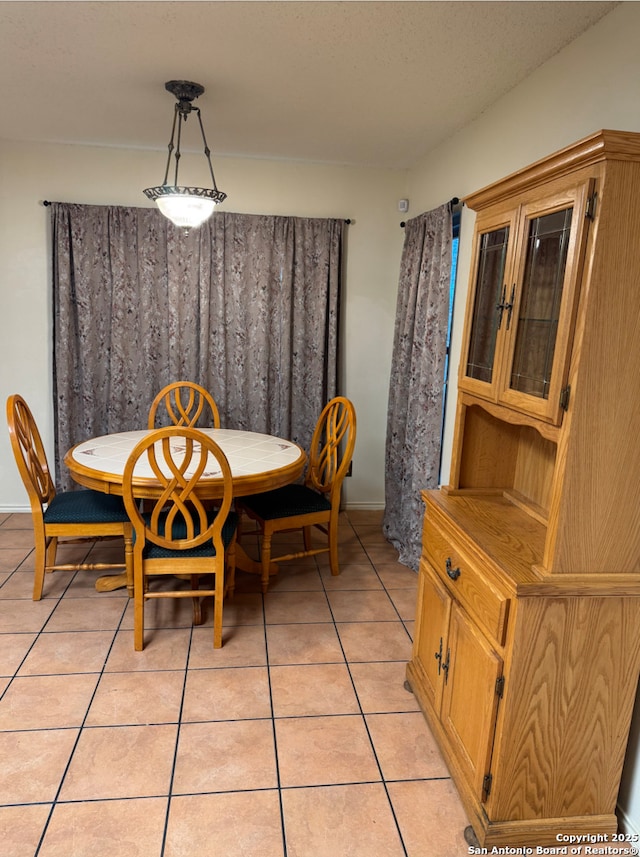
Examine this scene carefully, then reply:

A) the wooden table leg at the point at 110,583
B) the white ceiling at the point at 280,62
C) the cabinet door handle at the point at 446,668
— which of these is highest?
the white ceiling at the point at 280,62

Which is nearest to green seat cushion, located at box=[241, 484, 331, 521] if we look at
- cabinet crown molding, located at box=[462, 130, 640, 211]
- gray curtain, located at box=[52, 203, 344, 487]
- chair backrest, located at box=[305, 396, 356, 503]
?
chair backrest, located at box=[305, 396, 356, 503]

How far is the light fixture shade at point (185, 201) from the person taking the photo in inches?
102

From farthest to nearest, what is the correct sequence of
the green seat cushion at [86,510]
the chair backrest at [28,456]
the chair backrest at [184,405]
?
the chair backrest at [184,405], the green seat cushion at [86,510], the chair backrest at [28,456]

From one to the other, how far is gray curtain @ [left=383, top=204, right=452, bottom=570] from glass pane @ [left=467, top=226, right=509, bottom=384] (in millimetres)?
1099

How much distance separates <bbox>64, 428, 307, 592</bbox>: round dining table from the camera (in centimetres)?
254

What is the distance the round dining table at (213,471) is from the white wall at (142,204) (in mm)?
1082

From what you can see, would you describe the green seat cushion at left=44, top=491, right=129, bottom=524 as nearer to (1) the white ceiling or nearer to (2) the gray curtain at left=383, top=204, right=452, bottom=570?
(2) the gray curtain at left=383, top=204, right=452, bottom=570

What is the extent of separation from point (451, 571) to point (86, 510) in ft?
6.04

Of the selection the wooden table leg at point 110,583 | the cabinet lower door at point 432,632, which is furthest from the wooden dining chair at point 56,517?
the cabinet lower door at point 432,632

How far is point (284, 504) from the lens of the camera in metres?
3.11

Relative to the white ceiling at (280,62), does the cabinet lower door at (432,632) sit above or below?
below

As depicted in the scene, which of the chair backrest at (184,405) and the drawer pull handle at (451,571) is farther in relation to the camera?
the chair backrest at (184,405)

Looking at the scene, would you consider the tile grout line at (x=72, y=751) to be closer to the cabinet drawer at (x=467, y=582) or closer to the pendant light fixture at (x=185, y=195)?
the cabinet drawer at (x=467, y=582)


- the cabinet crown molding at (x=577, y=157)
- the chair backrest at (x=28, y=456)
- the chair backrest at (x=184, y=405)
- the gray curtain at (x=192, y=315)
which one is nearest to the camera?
the cabinet crown molding at (x=577, y=157)
